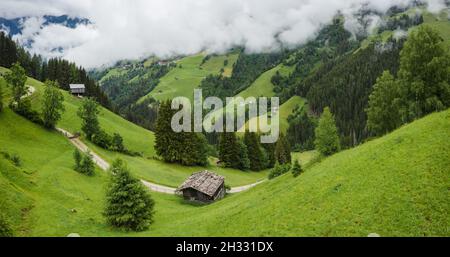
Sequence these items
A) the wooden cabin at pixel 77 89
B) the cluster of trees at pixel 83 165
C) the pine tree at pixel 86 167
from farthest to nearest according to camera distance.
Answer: the wooden cabin at pixel 77 89 → the pine tree at pixel 86 167 → the cluster of trees at pixel 83 165

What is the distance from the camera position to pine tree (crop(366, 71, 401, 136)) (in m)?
60.8

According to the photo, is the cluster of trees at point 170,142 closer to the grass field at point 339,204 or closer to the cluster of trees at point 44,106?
the cluster of trees at point 44,106

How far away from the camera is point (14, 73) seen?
94.2m

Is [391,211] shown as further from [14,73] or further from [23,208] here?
[14,73]

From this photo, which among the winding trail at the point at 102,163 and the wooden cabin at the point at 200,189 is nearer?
the wooden cabin at the point at 200,189

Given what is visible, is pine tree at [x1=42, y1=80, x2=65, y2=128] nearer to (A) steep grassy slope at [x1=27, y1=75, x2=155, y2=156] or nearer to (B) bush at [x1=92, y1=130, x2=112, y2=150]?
(B) bush at [x1=92, y1=130, x2=112, y2=150]

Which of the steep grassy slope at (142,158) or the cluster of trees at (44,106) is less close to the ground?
the cluster of trees at (44,106)

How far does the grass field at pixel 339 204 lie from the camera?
86.6ft

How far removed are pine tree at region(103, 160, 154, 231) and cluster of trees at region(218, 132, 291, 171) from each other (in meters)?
74.9

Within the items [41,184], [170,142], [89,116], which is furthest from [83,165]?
[170,142]

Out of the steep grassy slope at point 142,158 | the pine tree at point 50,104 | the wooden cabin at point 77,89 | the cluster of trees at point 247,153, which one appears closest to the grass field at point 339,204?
the steep grassy slope at point 142,158

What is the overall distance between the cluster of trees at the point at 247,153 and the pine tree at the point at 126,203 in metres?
74.9

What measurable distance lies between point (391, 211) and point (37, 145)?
Result: 7690 centimetres

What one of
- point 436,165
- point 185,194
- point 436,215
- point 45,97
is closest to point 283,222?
point 436,215
